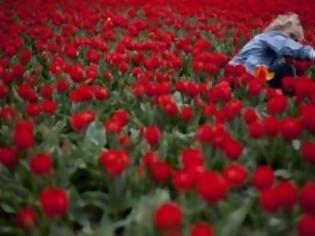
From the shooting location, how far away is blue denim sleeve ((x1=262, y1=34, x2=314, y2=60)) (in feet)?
14.3

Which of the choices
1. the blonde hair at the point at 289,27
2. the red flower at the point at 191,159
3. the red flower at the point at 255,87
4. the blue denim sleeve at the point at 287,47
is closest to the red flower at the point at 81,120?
the red flower at the point at 191,159

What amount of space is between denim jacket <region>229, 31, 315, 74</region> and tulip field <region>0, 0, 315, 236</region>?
114 mm

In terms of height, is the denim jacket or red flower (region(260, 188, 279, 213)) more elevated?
red flower (region(260, 188, 279, 213))

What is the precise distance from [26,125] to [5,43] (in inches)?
112

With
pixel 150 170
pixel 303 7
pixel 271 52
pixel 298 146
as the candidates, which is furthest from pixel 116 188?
pixel 303 7

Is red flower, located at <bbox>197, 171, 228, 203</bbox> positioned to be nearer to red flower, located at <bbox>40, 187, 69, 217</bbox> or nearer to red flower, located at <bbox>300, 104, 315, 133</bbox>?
red flower, located at <bbox>40, 187, 69, 217</bbox>

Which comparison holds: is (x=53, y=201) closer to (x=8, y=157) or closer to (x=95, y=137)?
(x=8, y=157)

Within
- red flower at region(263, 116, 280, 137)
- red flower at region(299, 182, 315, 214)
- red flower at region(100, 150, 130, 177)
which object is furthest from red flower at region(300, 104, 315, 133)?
red flower at region(100, 150, 130, 177)

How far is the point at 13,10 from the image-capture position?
292 inches

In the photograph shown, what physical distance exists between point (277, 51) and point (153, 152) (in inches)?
103

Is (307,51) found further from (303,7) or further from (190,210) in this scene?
(303,7)

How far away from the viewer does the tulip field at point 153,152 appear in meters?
1.88

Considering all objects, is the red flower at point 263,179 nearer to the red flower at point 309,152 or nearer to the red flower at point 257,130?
the red flower at point 309,152

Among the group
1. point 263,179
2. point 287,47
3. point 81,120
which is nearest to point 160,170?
point 263,179
